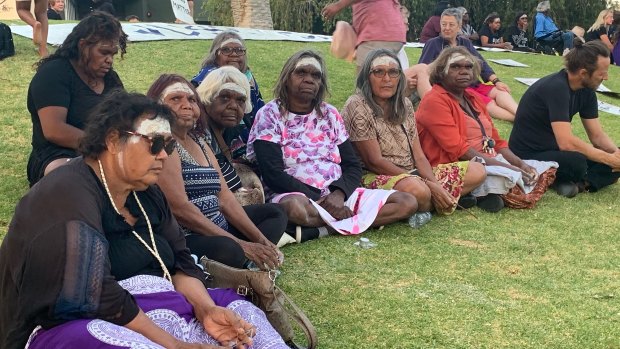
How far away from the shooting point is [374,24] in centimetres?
690

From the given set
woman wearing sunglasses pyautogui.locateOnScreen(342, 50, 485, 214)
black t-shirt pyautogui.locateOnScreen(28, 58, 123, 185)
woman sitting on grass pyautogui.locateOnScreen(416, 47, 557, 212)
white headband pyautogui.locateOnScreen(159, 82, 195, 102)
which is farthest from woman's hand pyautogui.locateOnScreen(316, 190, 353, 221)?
black t-shirt pyautogui.locateOnScreen(28, 58, 123, 185)

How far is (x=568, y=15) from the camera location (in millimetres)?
22328

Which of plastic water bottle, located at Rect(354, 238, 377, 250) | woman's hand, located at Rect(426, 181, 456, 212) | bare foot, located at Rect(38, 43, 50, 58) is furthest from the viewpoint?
bare foot, located at Rect(38, 43, 50, 58)

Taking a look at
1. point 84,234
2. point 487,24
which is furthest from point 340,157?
point 487,24

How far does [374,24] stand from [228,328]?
462 centimetres

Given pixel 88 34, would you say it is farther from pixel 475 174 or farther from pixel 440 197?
pixel 475 174

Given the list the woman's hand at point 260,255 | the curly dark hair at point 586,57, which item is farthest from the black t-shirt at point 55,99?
the curly dark hair at point 586,57

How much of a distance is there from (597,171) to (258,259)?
4122mm

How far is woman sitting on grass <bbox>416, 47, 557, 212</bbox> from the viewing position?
599cm

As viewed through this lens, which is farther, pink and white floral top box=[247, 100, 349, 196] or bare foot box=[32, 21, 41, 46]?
bare foot box=[32, 21, 41, 46]

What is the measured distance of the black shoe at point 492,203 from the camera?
597 centimetres

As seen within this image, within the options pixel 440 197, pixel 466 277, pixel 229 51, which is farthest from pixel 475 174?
pixel 229 51

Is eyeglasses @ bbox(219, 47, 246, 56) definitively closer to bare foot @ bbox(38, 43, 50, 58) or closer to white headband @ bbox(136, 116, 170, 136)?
white headband @ bbox(136, 116, 170, 136)

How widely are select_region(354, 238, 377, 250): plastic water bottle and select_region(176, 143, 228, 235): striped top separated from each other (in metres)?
1.09
